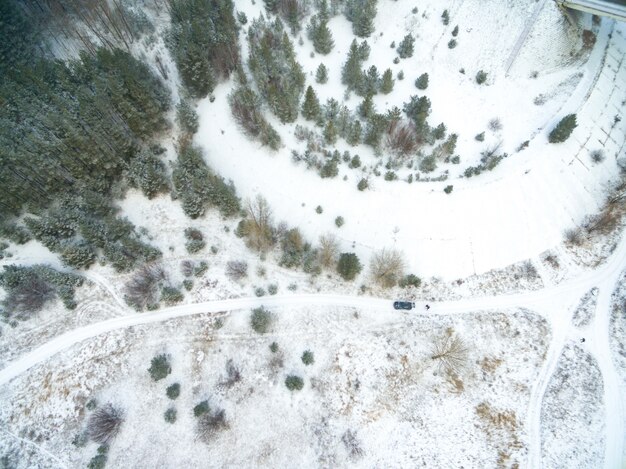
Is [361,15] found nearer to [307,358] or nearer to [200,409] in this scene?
[307,358]

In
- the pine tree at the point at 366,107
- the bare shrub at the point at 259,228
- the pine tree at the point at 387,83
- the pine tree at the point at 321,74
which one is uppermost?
the pine tree at the point at 321,74

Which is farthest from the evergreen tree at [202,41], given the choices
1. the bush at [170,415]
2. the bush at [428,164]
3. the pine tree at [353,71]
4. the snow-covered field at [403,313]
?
the bush at [170,415]

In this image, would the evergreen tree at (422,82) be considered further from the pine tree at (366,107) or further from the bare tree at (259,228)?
the bare tree at (259,228)

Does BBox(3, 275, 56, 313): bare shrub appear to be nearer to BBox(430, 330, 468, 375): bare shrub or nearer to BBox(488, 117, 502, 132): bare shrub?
BBox(430, 330, 468, 375): bare shrub

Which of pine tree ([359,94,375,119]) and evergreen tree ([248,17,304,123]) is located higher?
evergreen tree ([248,17,304,123])

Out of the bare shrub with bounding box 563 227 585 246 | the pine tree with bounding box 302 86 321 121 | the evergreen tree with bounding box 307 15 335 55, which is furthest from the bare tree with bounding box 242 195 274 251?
the bare shrub with bounding box 563 227 585 246
